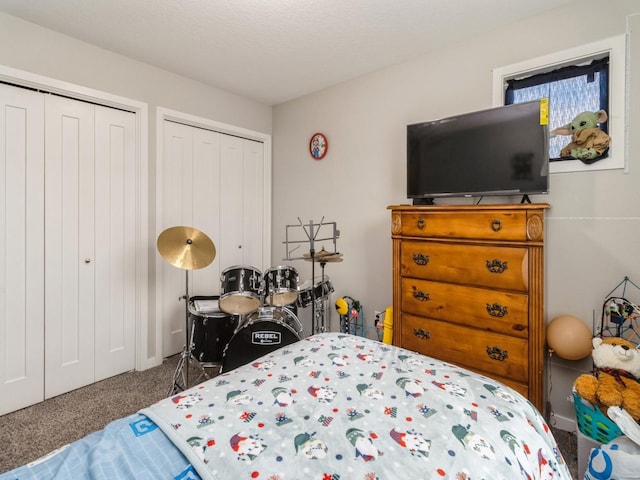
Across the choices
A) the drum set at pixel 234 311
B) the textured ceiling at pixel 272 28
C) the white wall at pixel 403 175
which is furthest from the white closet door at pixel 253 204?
the drum set at pixel 234 311

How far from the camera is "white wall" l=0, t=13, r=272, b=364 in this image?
2294 mm

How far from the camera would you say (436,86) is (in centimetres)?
266

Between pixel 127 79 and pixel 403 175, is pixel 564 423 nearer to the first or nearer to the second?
pixel 403 175

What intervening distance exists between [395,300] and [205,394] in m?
1.56

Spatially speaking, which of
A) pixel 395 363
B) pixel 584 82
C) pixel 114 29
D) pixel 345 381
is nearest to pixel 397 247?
pixel 395 363

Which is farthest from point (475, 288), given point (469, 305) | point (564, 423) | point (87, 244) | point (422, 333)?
point (87, 244)

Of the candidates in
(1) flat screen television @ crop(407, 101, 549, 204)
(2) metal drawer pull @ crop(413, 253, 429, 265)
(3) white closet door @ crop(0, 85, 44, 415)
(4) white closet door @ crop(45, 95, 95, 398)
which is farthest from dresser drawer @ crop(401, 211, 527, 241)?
(3) white closet door @ crop(0, 85, 44, 415)

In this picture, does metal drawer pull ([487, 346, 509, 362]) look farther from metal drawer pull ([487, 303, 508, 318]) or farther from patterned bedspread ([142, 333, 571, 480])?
patterned bedspread ([142, 333, 571, 480])

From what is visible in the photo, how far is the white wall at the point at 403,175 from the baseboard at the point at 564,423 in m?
0.01

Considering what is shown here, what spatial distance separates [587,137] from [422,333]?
5.07ft

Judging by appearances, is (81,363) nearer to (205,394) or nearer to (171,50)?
(205,394)

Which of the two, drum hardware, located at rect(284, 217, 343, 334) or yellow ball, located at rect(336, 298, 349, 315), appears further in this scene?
yellow ball, located at rect(336, 298, 349, 315)

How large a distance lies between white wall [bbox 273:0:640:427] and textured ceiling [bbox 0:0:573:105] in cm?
17

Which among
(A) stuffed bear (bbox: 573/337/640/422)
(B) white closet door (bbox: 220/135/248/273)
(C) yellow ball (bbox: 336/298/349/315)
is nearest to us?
(A) stuffed bear (bbox: 573/337/640/422)
